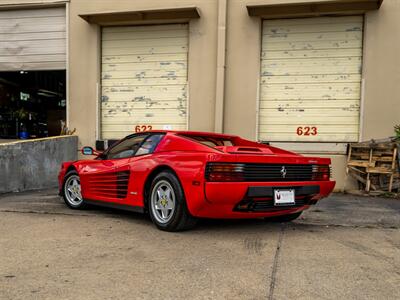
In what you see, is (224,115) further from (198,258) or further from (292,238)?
(198,258)

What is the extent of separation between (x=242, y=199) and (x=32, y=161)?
20.7 feet

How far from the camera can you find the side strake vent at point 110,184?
5.40 meters

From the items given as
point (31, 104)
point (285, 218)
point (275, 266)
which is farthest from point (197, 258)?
point (31, 104)

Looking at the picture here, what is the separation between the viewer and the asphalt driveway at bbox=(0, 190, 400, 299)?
3.01m

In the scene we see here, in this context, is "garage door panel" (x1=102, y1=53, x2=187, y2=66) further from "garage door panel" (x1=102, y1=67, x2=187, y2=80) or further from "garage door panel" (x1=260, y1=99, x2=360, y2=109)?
"garage door panel" (x1=260, y1=99, x2=360, y2=109)

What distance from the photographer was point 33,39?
11258 millimetres

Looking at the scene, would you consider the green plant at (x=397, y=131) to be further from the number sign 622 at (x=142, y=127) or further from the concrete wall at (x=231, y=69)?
the number sign 622 at (x=142, y=127)

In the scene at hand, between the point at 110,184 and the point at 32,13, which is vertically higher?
the point at 32,13

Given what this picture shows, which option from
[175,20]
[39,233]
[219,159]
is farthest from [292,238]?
[175,20]

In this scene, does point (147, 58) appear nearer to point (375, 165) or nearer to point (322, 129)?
point (322, 129)

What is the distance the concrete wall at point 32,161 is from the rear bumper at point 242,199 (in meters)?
5.54

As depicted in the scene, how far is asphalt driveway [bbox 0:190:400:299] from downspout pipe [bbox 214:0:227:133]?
4.38 meters

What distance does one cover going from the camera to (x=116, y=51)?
10.8 metres

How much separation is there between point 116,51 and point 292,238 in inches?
309
